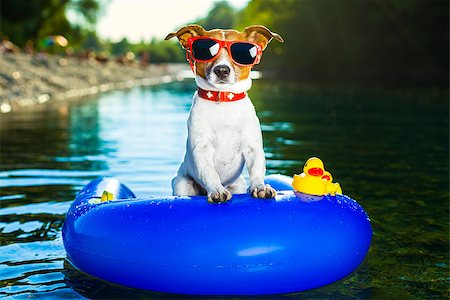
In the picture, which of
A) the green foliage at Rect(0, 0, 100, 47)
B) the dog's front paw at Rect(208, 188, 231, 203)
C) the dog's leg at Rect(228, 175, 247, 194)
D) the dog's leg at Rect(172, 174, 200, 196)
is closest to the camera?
the dog's front paw at Rect(208, 188, 231, 203)

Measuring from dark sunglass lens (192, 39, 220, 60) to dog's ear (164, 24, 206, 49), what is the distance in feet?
0.59

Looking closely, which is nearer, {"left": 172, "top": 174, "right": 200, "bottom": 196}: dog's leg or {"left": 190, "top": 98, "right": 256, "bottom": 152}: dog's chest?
{"left": 190, "top": 98, "right": 256, "bottom": 152}: dog's chest

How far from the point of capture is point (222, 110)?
476 cm

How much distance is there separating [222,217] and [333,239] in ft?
2.52

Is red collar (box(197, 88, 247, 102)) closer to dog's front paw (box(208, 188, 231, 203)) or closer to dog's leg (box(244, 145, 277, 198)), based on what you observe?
dog's leg (box(244, 145, 277, 198))

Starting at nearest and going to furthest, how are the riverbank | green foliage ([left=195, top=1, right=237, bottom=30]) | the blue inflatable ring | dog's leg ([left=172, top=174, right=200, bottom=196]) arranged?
the blue inflatable ring
dog's leg ([left=172, top=174, right=200, bottom=196])
the riverbank
green foliage ([left=195, top=1, right=237, bottom=30])

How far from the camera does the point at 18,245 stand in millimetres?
5516

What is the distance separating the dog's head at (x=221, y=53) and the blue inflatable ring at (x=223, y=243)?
850 mm

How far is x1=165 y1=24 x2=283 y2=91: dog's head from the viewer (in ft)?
14.9

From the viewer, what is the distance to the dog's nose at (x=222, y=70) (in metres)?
4.54

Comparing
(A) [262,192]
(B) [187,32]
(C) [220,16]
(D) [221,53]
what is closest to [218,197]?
(A) [262,192]

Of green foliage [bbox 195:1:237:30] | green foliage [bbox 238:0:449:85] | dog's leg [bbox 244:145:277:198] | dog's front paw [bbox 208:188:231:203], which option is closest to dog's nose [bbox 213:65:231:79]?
dog's leg [bbox 244:145:277:198]

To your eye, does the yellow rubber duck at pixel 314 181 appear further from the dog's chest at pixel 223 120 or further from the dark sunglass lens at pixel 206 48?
the dark sunglass lens at pixel 206 48

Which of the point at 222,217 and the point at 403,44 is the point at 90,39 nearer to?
the point at 403,44
